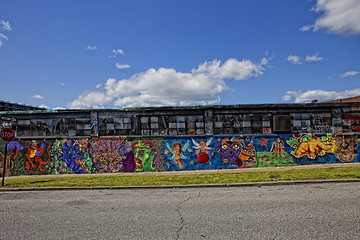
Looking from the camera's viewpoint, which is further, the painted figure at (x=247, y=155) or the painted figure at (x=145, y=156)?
the painted figure at (x=145, y=156)

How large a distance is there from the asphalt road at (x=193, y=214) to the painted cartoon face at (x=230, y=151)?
5788 millimetres

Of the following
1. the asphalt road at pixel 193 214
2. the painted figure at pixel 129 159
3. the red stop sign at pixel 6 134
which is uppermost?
the red stop sign at pixel 6 134

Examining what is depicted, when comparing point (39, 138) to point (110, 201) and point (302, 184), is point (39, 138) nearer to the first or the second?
point (110, 201)

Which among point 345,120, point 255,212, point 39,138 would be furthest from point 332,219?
point 39,138

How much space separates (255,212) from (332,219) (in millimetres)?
1536

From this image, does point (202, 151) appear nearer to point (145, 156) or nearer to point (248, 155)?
point (248, 155)

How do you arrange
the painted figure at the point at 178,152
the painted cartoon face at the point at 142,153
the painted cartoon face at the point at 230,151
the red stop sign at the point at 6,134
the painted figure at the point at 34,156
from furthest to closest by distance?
the painted figure at the point at 34,156, the painted cartoon face at the point at 142,153, the painted figure at the point at 178,152, the painted cartoon face at the point at 230,151, the red stop sign at the point at 6,134

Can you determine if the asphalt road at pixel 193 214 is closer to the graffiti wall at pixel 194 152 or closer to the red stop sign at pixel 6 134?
the red stop sign at pixel 6 134

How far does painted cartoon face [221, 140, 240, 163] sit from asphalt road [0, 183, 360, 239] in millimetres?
5788

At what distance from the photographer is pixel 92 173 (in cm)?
1494

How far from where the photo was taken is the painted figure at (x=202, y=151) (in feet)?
48.0

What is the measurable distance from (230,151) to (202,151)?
65.3 inches

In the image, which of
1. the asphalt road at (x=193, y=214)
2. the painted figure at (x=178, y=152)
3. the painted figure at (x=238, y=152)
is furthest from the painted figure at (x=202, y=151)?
the asphalt road at (x=193, y=214)

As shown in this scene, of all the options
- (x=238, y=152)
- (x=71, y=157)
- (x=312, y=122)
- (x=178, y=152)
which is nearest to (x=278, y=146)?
(x=238, y=152)
